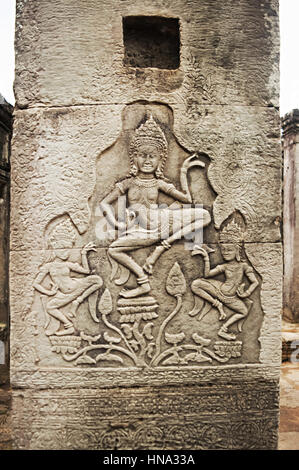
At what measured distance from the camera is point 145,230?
2.46 metres

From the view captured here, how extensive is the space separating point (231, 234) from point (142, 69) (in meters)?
1.35

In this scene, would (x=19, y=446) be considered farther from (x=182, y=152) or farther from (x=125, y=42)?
(x=125, y=42)

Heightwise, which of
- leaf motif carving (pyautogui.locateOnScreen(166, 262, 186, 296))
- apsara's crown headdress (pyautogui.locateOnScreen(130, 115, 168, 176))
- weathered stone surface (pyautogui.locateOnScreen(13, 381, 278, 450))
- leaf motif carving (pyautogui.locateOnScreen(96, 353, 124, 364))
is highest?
apsara's crown headdress (pyautogui.locateOnScreen(130, 115, 168, 176))

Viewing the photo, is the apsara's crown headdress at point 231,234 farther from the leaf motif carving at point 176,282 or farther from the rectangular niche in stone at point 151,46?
the rectangular niche in stone at point 151,46

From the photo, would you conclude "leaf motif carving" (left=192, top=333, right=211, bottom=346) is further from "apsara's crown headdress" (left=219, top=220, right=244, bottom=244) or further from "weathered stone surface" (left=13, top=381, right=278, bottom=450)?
"apsara's crown headdress" (left=219, top=220, right=244, bottom=244)

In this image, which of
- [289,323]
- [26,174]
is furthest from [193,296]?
[289,323]

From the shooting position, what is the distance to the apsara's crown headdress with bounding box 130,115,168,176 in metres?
2.44

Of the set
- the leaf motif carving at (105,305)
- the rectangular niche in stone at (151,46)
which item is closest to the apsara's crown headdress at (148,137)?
the rectangular niche in stone at (151,46)

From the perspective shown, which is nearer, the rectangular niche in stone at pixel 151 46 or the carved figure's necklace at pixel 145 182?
the carved figure's necklace at pixel 145 182

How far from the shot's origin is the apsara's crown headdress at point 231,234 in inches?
98.3

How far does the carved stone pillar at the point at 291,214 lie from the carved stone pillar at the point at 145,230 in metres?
4.86

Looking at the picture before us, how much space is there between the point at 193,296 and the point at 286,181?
566 centimetres

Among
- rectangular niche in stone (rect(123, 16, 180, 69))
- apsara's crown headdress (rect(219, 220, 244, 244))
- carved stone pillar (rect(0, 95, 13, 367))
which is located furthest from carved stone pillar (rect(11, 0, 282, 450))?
carved stone pillar (rect(0, 95, 13, 367))

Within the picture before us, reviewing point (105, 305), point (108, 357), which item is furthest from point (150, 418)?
point (105, 305)
